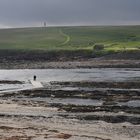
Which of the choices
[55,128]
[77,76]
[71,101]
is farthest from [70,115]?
[77,76]

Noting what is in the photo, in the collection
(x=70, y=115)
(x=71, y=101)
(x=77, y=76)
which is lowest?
(x=77, y=76)

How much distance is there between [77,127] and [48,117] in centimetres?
585

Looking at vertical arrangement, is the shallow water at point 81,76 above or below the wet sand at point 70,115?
below

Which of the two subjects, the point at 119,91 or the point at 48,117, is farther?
the point at 119,91

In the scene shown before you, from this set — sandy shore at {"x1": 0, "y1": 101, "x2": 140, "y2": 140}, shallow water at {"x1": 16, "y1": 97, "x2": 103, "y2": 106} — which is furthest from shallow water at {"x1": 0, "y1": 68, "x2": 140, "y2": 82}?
sandy shore at {"x1": 0, "y1": 101, "x2": 140, "y2": 140}

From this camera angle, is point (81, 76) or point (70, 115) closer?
point (70, 115)

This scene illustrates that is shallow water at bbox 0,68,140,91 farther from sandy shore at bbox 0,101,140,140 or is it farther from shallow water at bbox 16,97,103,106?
sandy shore at bbox 0,101,140,140

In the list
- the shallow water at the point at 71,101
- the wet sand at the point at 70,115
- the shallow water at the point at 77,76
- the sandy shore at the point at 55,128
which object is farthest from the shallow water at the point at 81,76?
the sandy shore at the point at 55,128

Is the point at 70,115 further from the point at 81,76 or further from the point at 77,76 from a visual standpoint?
the point at 77,76

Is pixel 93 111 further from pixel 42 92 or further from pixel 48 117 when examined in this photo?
pixel 42 92

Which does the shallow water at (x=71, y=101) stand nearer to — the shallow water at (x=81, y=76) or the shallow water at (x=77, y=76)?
the shallow water at (x=77, y=76)

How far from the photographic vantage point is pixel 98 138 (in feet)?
110

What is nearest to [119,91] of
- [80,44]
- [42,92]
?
[42,92]

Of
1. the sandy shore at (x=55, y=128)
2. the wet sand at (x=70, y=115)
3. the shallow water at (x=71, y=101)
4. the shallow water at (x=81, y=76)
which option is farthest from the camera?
the shallow water at (x=81, y=76)
